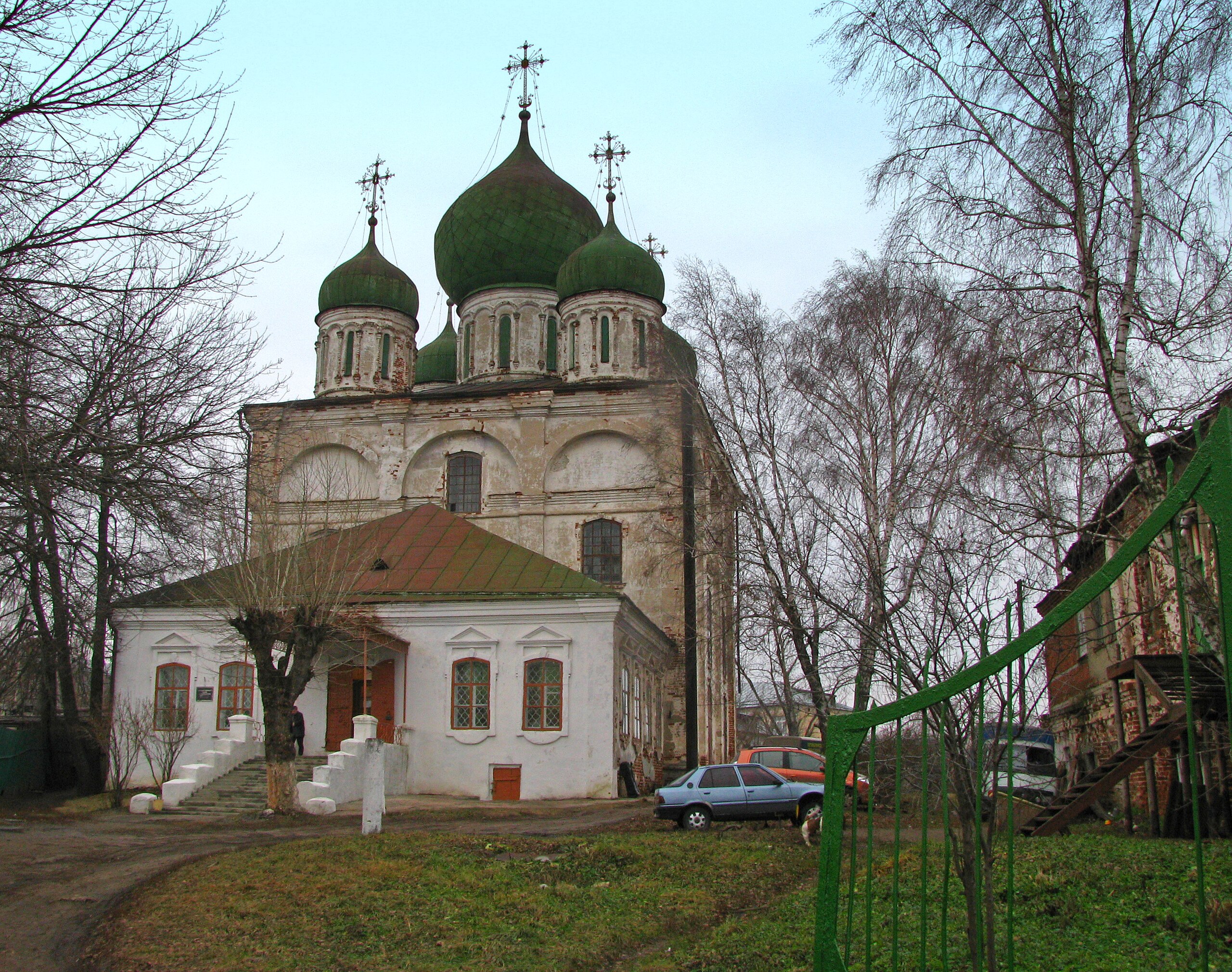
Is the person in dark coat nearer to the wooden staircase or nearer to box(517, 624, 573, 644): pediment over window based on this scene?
box(517, 624, 573, 644): pediment over window

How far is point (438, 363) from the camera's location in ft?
114

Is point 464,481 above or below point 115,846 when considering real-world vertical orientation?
above

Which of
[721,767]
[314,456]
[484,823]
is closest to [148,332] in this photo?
[484,823]

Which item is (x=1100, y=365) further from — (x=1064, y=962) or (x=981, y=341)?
(x=1064, y=962)

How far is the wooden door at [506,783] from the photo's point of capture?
18.9 meters

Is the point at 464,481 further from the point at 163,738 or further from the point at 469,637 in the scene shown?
the point at 163,738

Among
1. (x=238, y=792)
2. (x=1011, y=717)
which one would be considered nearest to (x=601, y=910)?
(x=1011, y=717)

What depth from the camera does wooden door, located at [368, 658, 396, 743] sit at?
19.6 metres

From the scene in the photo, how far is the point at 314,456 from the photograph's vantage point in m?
27.0

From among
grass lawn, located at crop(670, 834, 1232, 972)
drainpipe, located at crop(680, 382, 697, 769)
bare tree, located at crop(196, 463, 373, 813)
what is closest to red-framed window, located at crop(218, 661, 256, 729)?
bare tree, located at crop(196, 463, 373, 813)

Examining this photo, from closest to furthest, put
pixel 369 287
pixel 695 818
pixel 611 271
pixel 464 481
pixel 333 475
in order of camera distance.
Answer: pixel 695 818 < pixel 333 475 < pixel 464 481 < pixel 611 271 < pixel 369 287

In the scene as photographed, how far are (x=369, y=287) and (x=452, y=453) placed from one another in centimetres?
570

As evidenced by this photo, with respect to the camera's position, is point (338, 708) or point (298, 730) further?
point (338, 708)

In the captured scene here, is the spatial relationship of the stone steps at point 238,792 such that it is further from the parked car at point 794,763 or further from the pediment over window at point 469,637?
the parked car at point 794,763
